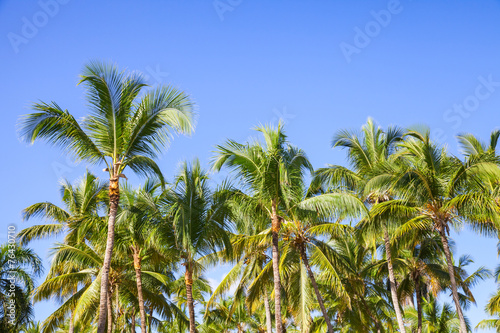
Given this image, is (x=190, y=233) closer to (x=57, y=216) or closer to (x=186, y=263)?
(x=186, y=263)

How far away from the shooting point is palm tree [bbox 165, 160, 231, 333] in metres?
15.8

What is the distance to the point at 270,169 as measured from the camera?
1608cm

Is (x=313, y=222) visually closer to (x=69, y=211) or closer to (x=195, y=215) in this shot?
(x=195, y=215)

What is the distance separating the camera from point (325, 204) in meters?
16.3

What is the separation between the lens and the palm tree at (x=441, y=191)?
1539 cm

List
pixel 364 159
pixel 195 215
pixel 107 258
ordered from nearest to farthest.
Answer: pixel 107 258, pixel 195 215, pixel 364 159

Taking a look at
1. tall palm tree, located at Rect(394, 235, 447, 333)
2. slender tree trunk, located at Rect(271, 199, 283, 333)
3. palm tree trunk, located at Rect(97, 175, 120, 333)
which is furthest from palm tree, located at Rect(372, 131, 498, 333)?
palm tree trunk, located at Rect(97, 175, 120, 333)

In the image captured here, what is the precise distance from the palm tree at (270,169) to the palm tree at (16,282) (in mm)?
9680

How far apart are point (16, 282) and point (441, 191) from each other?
55.4 ft

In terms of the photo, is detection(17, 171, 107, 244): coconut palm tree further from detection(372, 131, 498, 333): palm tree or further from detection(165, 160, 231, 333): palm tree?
detection(372, 131, 498, 333): palm tree

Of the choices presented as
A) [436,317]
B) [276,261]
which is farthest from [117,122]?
[436,317]

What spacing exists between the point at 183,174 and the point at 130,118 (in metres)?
4.50

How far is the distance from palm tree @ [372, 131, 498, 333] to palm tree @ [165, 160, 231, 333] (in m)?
5.51

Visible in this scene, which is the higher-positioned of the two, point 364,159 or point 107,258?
point 364,159
